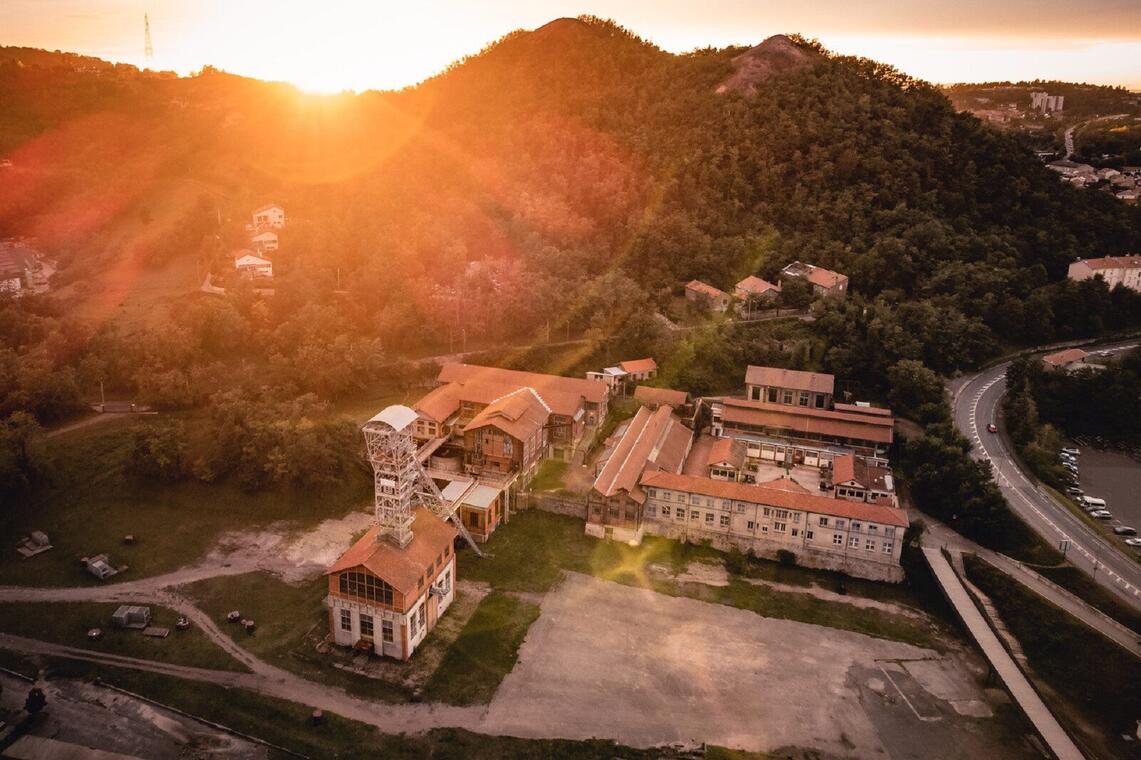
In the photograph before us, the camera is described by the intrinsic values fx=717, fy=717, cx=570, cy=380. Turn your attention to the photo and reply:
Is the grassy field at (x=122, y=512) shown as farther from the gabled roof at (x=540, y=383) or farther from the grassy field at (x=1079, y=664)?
the grassy field at (x=1079, y=664)

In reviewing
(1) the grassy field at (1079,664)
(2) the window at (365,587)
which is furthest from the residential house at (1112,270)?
(2) the window at (365,587)

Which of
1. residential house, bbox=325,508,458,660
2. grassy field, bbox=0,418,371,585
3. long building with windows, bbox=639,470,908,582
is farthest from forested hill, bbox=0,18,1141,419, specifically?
residential house, bbox=325,508,458,660

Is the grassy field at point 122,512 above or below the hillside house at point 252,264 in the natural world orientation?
below

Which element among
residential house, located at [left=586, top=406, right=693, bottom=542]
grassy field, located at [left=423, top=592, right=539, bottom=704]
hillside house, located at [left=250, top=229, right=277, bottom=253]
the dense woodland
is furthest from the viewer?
hillside house, located at [left=250, top=229, right=277, bottom=253]

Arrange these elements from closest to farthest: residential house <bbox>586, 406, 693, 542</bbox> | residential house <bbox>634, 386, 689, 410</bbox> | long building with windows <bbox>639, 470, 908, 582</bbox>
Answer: long building with windows <bbox>639, 470, 908, 582</bbox>
residential house <bbox>586, 406, 693, 542</bbox>
residential house <bbox>634, 386, 689, 410</bbox>

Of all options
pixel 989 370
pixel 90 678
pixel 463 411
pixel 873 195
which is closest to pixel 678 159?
pixel 873 195

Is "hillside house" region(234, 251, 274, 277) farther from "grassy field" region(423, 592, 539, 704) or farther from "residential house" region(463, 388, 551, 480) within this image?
"grassy field" region(423, 592, 539, 704)
